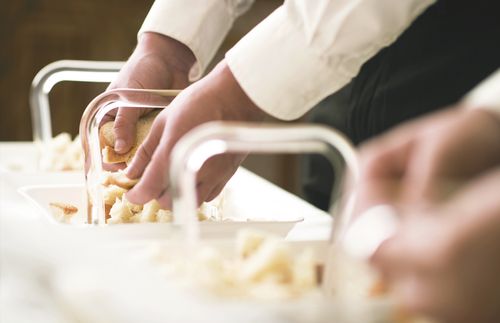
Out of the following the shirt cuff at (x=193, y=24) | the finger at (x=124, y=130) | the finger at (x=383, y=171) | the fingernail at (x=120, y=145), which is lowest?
the finger at (x=383, y=171)

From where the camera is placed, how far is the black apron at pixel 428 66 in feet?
3.67

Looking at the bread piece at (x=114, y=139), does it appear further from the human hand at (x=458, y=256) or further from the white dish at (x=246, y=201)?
the human hand at (x=458, y=256)

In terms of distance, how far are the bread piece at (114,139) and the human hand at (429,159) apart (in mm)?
527

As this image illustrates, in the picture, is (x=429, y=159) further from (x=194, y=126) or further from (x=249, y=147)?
(x=194, y=126)

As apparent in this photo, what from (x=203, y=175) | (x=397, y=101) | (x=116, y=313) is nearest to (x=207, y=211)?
(x=203, y=175)

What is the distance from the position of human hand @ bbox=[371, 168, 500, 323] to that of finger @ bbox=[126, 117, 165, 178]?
45 centimetres

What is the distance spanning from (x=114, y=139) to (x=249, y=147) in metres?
0.50

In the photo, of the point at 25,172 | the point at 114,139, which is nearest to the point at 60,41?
the point at 25,172

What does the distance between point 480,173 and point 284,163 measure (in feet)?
12.4

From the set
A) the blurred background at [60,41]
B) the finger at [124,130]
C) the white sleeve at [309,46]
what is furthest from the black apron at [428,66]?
the blurred background at [60,41]

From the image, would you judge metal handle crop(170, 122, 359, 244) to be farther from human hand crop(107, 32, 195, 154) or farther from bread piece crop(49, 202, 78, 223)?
human hand crop(107, 32, 195, 154)

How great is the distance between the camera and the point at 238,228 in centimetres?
78

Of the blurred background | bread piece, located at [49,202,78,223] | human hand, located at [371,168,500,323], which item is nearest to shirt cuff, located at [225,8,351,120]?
bread piece, located at [49,202,78,223]

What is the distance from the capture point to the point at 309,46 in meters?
0.79
